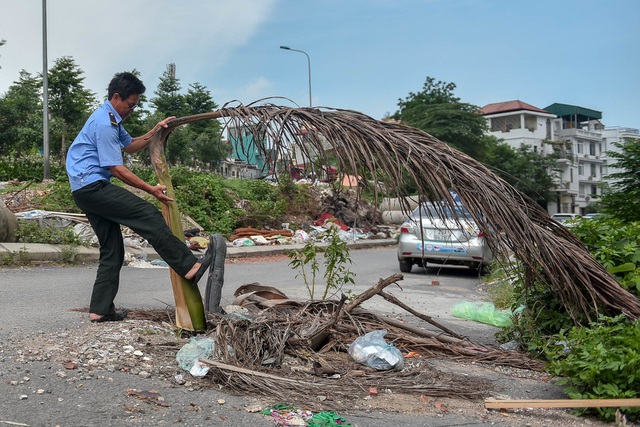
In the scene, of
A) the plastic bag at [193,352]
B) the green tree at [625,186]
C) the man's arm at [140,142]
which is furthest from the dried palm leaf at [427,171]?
the green tree at [625,186]

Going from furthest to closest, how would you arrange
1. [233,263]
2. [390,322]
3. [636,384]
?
[233,263]
[390,322]
[636,384]

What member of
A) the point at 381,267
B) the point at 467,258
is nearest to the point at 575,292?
the point at 467,258

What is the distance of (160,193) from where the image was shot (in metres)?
4.84

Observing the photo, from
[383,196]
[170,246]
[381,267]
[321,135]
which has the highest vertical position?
[321,135]

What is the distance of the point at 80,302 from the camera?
273 inches

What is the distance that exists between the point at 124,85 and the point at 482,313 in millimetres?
5031

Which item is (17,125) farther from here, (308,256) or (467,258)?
(308,256)

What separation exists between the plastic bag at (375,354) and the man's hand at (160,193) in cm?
A: 182

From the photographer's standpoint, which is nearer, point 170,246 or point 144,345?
point 144,345

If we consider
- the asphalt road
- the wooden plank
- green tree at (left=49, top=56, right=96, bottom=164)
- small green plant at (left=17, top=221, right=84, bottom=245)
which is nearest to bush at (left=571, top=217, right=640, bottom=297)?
the wooden plank

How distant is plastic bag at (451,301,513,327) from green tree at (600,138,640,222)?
3525 millimetres

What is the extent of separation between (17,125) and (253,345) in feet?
125

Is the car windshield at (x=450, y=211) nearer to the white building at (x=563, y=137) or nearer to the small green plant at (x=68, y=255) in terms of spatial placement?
the small green plant at (x=68, y=255)

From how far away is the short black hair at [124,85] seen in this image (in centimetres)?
511
